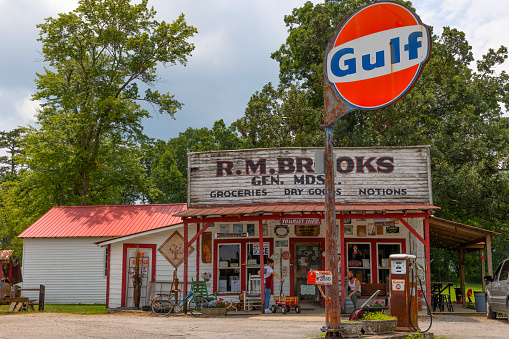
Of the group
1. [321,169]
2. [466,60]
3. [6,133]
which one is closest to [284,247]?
[321,169]

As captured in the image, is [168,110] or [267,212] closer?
[267,212]

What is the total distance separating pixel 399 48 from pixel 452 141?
20247mm

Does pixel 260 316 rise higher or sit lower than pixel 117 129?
lower

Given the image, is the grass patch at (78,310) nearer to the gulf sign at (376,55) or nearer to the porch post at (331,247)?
the porch post at (331,247)

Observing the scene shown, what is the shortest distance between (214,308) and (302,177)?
5.20 meters

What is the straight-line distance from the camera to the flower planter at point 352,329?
942 cm

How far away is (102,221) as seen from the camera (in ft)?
86.9

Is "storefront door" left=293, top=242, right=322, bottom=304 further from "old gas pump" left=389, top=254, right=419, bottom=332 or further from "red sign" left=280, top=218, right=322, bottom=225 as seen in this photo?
"old gas pump" left=389, top=254, right=419, bottom=332

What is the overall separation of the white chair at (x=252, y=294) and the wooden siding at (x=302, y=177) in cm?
292

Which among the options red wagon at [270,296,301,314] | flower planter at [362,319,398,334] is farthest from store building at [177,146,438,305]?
flower planter at [362,319,398,334]

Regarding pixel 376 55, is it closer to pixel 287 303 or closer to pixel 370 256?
pixel 287 303

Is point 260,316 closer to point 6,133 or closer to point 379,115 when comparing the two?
point 379,115

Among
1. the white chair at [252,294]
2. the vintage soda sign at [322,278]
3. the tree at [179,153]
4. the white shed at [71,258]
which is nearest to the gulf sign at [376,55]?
the vintage soda sign at [322,278]

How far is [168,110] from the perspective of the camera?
1465 inches
